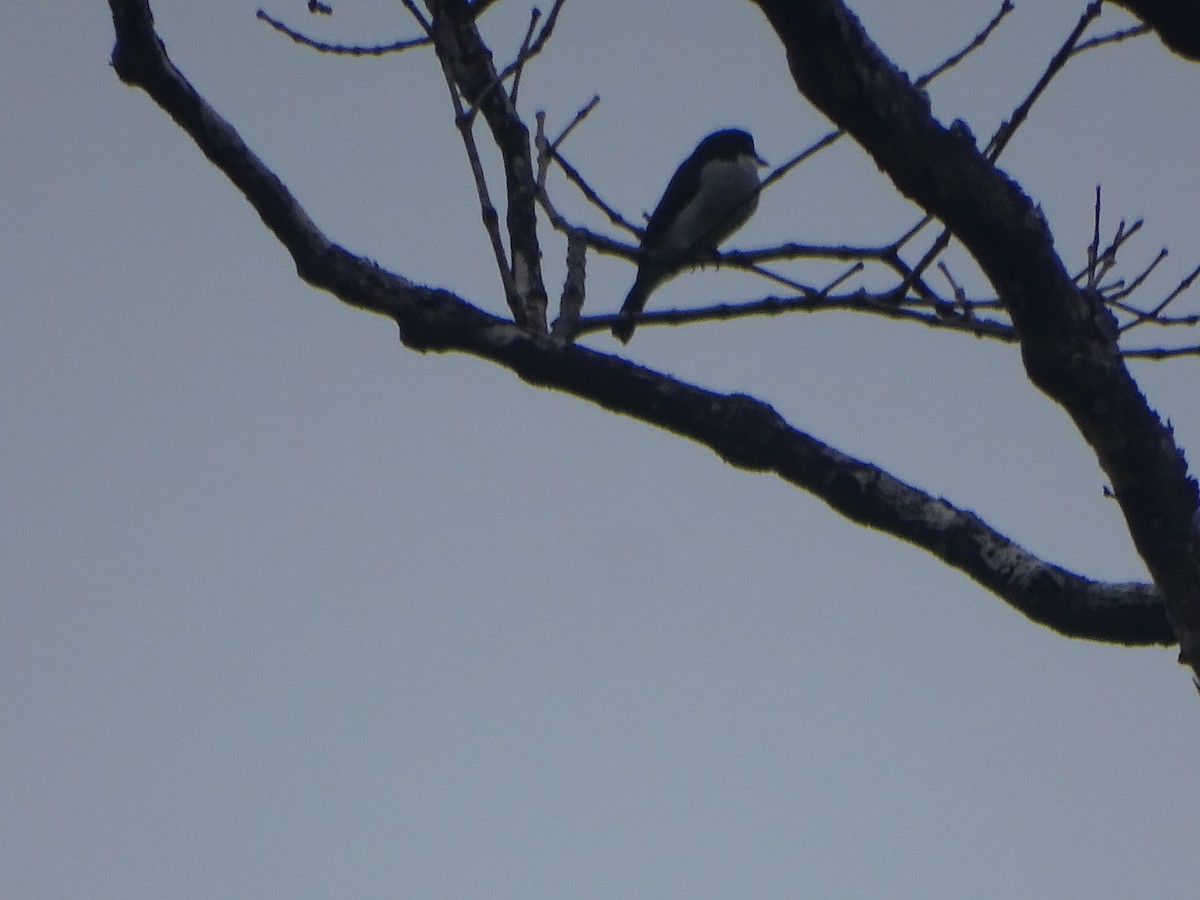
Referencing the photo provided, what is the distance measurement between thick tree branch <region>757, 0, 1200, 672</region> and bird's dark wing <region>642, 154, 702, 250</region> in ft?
16.9

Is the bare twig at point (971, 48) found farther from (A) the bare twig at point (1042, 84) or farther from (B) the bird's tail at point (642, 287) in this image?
(B) the bird's tail at point (642, 287)

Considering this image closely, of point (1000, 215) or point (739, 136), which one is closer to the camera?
point (1000, 215)

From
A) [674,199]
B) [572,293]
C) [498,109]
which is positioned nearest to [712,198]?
[674,199]

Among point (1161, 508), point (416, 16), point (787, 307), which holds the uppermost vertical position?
point (416, 16)

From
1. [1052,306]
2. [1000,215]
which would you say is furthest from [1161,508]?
[1000,215]

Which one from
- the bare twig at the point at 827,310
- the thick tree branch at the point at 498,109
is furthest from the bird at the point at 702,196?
the bare twig at the point at 827,310

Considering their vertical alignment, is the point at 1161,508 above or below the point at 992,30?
below

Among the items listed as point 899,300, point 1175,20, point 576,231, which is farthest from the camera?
point 576,231

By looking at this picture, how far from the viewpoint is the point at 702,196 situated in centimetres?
700

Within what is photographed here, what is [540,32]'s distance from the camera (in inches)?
113

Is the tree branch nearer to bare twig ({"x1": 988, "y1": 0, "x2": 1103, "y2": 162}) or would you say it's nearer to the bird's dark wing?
bare twig ({"x1": 988, "y1": 0, "x2": 1103, "y2": 162})

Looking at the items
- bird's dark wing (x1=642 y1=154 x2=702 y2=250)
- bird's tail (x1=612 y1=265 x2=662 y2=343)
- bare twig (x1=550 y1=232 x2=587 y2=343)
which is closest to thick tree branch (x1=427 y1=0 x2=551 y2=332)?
bare twig (x1=550 y1=232 x2=587 y2=343)

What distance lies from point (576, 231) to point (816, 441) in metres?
0.73

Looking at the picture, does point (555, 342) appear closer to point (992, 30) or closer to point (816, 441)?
point (816, 441)
